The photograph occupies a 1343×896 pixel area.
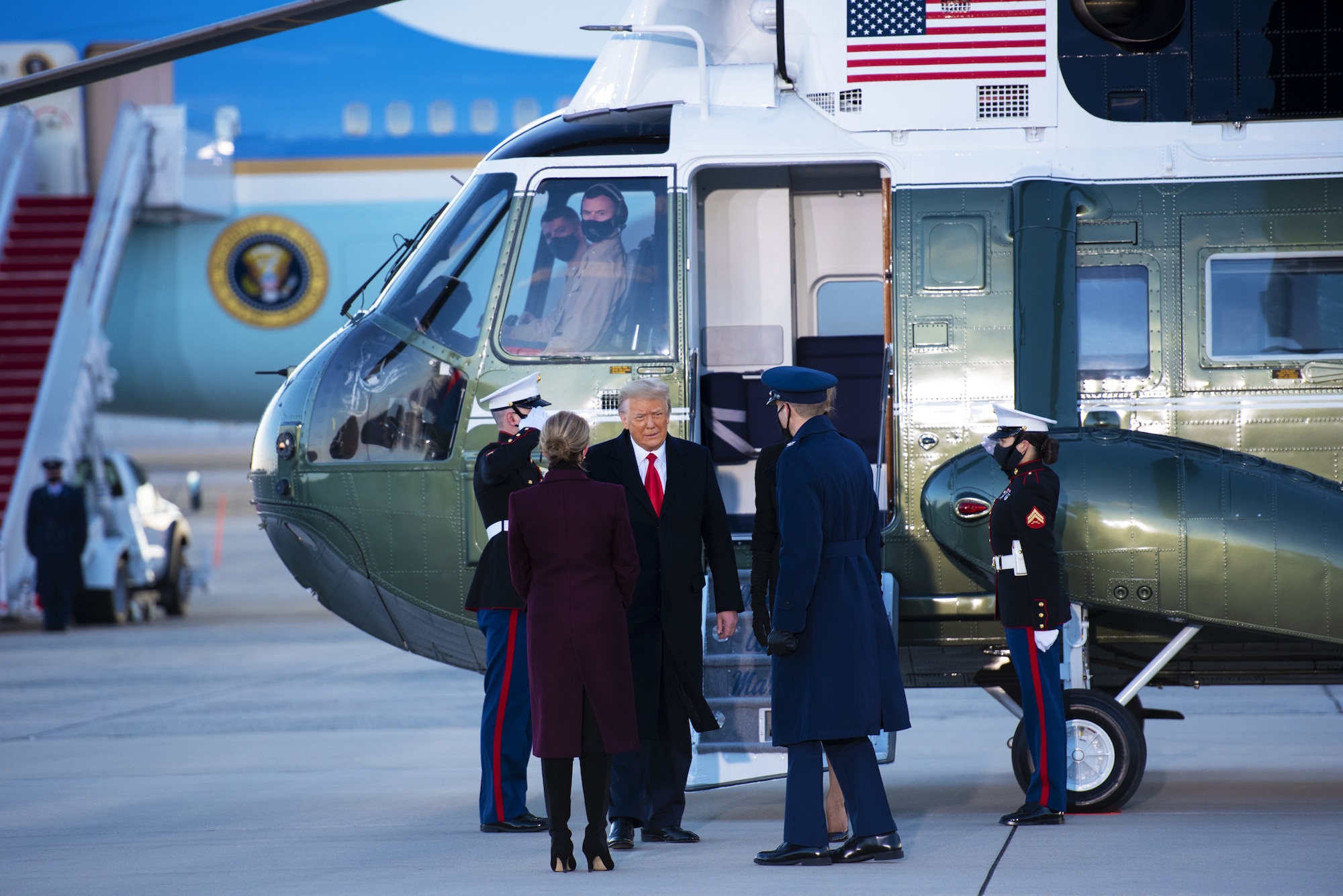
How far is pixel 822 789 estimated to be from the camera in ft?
19.8

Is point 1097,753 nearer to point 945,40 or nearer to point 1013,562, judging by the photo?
point 1013,562

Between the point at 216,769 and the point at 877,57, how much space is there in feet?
18.8

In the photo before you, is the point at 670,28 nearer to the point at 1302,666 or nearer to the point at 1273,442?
the point at 1273,442

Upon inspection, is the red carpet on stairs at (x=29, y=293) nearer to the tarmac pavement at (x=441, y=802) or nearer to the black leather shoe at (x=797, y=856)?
the tarmac pavement at (x=441, y=802)

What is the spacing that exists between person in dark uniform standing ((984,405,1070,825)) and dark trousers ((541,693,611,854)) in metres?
1.87

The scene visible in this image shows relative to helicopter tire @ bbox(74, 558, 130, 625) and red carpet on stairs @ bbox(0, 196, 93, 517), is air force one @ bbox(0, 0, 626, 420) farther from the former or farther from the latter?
helicopter tire @ bbox(74, 558, 130, 625)

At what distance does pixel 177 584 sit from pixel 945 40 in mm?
15340

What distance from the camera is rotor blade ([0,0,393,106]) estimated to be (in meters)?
6.52

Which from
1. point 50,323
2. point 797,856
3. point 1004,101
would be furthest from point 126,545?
point 797,856

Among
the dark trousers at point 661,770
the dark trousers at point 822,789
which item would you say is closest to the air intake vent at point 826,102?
the dark trousers at point 661,770

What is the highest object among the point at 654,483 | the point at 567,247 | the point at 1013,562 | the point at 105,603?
the point at 567,247

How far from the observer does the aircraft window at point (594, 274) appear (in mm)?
7770

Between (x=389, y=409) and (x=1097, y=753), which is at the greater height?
(x=389, y=409)

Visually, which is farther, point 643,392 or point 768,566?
point 643,392
